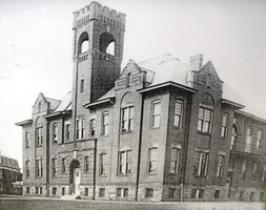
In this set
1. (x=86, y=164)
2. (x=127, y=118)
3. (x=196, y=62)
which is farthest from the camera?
(x=86, y=164)

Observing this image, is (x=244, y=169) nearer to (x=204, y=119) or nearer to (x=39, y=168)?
(x=204, y=119)

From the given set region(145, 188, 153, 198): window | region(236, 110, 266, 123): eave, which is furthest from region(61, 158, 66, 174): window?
region(236, 110, 266, 123): eave

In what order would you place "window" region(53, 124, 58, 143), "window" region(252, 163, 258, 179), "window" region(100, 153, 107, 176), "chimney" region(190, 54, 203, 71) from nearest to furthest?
"chimney" region(190, 54, 203, 71), "window" region(252, 163, 258, 179), "window" region(100, 153, 107, 176), "window" region(53, 124, 58, 143)

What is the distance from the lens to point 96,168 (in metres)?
1.60

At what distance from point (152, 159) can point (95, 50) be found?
0.49 metres

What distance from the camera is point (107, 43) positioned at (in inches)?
59.4

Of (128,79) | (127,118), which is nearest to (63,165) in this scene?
(127,118)

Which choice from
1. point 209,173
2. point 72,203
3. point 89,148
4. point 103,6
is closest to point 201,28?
point 103,6

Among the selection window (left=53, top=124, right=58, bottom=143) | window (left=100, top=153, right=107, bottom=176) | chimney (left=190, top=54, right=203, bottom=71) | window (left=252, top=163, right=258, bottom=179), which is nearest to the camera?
chimney (left=190, top=54, right=203, bottom=71)

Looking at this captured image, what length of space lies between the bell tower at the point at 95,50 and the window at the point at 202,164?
43 centimetres

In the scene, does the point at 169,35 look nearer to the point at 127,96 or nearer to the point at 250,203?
the point at 127,96

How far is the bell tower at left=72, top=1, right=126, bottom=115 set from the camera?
1.46 m

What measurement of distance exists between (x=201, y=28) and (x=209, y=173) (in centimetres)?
53

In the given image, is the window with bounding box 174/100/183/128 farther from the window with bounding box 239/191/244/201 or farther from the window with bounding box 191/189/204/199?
the window with bounding box 239/191/244/201
